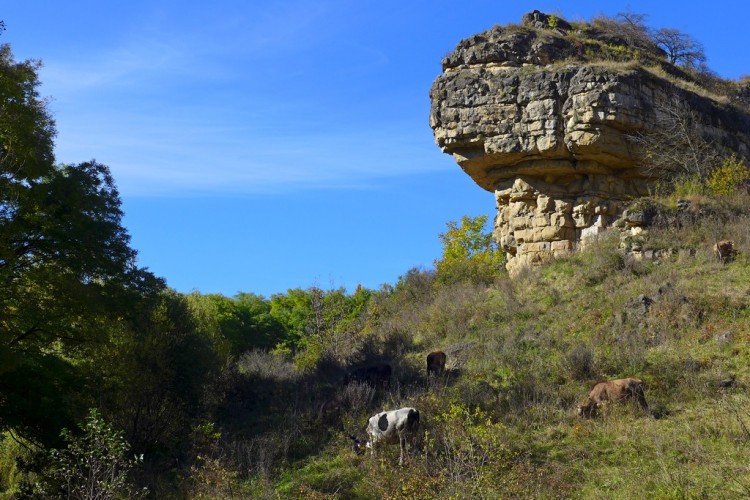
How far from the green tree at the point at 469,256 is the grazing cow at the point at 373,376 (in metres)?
8.53

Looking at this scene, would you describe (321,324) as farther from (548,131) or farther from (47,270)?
(47,270)

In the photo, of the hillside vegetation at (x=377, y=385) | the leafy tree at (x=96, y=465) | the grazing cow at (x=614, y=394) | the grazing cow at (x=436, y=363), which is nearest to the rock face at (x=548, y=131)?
the hillside vegetation at (x=377, y=385)

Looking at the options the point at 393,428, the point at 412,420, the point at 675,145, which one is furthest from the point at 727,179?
the point at 393,428

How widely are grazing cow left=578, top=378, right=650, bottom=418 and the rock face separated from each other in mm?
10611

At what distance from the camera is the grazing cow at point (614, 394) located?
12.4 m

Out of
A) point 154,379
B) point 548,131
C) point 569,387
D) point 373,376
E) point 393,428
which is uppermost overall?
point 548,131

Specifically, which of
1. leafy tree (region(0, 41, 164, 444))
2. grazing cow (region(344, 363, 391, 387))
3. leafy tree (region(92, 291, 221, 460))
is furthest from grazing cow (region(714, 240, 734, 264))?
leafy tree (region(0, 41, 164, 444))

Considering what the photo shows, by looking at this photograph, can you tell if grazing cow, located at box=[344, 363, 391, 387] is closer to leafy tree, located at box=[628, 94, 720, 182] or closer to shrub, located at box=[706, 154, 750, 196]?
leafy tree, located at box=[628, 94, 720, 182]

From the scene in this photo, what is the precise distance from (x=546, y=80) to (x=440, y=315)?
791 centimetres

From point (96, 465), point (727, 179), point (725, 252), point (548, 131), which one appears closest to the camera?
point (96, 465)

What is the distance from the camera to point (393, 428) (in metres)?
12.2

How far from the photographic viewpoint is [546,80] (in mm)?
23141

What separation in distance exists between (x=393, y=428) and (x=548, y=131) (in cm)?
1309

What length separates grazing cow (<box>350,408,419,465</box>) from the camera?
479 inches
